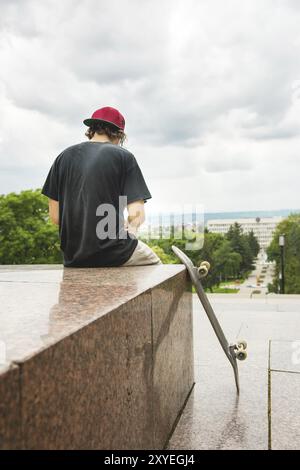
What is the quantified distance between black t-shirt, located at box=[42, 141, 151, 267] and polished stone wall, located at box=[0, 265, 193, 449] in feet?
1.17

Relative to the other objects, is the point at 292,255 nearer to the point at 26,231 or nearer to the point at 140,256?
the point at 26,231

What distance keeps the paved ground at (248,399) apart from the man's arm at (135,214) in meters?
1.50

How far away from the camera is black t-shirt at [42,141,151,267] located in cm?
363

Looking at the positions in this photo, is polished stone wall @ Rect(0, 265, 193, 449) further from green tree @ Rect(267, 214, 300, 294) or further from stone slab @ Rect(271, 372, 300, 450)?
green tree @ Rect(267, 214, 300, 294)

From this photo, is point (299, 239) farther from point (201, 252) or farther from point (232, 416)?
point (232, 416)

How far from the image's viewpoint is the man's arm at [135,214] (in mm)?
3807

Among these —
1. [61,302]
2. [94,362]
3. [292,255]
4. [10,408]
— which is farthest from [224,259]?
[10,408]

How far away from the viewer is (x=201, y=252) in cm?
7331

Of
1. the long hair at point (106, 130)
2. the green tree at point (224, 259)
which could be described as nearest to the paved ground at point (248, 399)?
the long hair at point (106, 130)

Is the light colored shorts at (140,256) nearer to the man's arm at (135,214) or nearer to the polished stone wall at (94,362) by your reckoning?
the man's arm at (135,214)

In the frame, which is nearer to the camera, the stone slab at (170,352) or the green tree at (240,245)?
the stone slab at (170,352)

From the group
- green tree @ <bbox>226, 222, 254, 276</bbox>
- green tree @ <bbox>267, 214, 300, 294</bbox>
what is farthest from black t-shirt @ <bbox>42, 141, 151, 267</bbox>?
green tree @ <bbox>226, 222, 254, 276</bbox>

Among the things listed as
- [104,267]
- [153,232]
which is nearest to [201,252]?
[153,232]
